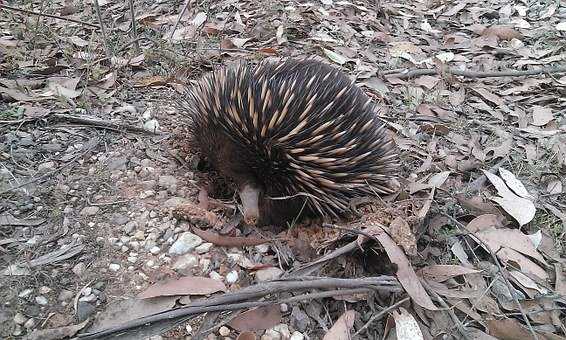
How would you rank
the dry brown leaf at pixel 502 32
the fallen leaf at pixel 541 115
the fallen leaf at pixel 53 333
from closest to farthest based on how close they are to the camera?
the fallen leaf at pixel 53 333 < the fallen leaf at pixel 541 115 < the dry brown leaf at pixel 502 32

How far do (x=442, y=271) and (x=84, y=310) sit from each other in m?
1.34

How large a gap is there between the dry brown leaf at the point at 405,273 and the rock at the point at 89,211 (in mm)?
1106

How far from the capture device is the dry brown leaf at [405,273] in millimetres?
1989

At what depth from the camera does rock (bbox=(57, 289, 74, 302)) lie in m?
1.87

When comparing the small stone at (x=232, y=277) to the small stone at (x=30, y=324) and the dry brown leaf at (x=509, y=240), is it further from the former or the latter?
the dry brown leaf at (x=509, y=240)

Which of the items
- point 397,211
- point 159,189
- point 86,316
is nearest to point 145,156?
point 159,189

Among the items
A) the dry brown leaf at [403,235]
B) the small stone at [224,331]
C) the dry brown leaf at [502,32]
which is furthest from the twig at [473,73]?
the small stone at [224,331]

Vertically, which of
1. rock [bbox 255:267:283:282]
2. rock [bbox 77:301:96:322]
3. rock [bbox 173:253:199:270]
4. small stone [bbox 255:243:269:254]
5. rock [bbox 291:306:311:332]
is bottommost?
rock [bbox 291:306:311:332]

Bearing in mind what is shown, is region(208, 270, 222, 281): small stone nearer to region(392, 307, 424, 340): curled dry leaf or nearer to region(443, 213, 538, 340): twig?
region(392, 307, 424, 340): curled dry leaf

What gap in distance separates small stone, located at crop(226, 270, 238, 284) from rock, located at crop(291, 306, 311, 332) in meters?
0.25

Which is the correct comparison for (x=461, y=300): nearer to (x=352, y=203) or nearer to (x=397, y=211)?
(x=397, y=211)

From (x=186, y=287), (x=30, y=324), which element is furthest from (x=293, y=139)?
(x=30, y=324)

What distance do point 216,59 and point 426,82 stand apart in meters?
1.38

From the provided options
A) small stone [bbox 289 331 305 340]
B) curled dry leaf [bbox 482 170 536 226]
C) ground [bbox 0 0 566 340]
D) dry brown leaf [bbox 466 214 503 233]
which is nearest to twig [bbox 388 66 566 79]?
ground [bbox 0 0 566 340]
